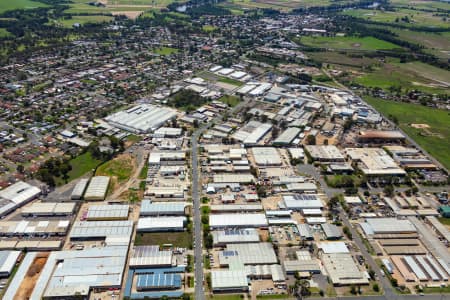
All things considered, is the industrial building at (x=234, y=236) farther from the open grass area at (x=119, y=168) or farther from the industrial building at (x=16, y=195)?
the industrial building at (x=16, y=195)

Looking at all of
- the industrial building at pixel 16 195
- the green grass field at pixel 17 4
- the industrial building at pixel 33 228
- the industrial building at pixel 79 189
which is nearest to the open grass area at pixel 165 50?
the industrial building at pixel 79 189

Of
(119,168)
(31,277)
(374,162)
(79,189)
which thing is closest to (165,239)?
(31,277)

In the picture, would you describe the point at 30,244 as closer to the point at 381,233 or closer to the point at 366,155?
the point at 381,233

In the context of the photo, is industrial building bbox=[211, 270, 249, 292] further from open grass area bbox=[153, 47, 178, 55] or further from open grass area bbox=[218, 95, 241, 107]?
open grass area bbox=[153, 47, 178, 55]

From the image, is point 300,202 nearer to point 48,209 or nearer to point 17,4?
point 48,209

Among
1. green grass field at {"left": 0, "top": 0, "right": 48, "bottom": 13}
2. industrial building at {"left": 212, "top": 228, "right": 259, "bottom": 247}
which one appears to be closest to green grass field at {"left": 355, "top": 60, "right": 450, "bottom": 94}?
industrial building at {"left": 212, "top": 228, "right": 259, "bottom": 247}

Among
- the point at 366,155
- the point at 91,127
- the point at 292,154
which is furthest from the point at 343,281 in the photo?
the point at 91,127
